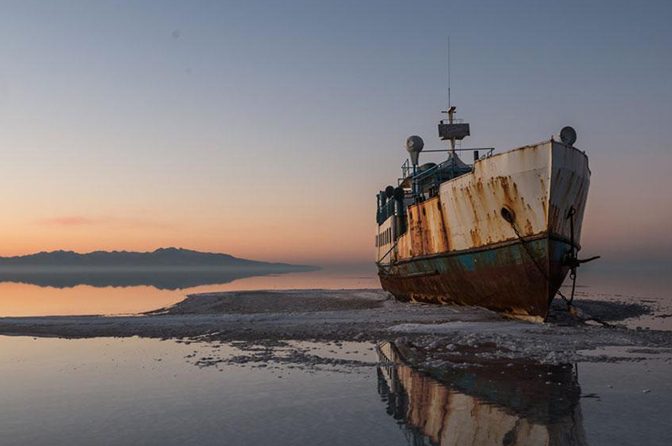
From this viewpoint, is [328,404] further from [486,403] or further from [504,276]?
[504,276]

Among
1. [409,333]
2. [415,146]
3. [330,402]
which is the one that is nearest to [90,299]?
[415,146]

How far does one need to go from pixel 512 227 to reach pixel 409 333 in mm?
5130

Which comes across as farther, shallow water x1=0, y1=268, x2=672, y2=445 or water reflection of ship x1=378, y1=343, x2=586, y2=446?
shallow water x1=0, y1=268, x2=672, y2=445

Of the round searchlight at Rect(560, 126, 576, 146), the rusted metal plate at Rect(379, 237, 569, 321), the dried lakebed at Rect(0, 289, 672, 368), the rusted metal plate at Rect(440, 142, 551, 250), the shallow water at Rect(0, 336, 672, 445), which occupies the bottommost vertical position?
the shallow water at Rect(0, 336, 672, 445)

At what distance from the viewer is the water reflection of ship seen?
648 centimetres

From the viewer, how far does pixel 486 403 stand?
7.95m

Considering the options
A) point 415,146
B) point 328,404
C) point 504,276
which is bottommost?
point 328,404

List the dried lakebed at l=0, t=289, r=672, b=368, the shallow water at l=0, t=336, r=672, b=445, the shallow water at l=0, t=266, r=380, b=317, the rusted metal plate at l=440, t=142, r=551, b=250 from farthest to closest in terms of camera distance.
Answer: the shallow water at l=0, t=266, r=380, b=317, the rusted metal plate at l=440, t=142, r=551, b=250, the dried lakebed at l=0, t=289, r=672, b=368, the shallow water at l=0, t=336, r=672, b=445

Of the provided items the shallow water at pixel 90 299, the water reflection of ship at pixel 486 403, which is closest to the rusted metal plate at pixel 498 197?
the water reflection of ship at pixel 486 403

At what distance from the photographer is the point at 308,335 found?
15.7 meters

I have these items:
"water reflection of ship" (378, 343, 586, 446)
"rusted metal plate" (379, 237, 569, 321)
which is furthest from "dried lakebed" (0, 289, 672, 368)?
"water reflection of ship" (378, 343, 586, 446)

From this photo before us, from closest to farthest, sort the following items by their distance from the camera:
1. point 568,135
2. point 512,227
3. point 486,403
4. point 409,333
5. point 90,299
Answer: point 486,403, point 409,333, point 512,227, point 568,135, point 90,299

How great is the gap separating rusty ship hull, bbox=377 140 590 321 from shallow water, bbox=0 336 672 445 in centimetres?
665

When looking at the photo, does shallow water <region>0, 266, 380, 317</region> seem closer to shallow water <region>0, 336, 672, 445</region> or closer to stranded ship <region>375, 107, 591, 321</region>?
stranded ship <region>375, 107, 591, 321</region>
